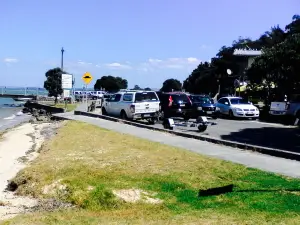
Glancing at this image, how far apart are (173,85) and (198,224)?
242ft

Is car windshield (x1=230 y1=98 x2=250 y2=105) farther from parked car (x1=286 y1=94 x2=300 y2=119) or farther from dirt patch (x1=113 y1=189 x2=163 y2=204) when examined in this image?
dirt patch (x1=113 y1=189 x2=163 y2=204)

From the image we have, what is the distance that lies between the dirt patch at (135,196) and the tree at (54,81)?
63.3 meters

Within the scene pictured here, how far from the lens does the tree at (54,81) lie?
7056 centimetres

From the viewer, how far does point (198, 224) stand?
6.21m

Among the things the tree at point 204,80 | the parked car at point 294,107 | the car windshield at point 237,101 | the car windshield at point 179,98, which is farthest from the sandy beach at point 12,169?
the tree at point 204,80

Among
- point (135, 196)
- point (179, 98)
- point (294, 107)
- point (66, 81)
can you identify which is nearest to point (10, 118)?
point (66, 81)

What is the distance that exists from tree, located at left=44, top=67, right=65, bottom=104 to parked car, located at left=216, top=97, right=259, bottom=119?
42434 millimetres

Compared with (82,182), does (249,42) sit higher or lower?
higher

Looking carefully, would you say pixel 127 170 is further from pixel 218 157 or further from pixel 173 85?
pixel 173 85

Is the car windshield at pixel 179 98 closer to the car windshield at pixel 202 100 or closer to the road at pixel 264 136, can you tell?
the road at pixel 264 136

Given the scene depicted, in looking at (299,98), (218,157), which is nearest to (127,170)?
(218,157)

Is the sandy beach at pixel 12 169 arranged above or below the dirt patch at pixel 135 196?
below

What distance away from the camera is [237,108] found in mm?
30484

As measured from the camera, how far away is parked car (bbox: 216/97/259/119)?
98.7ft
